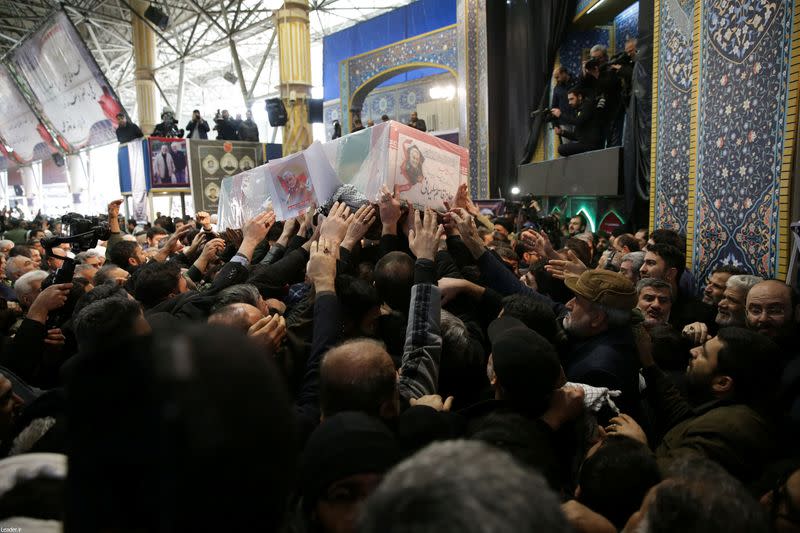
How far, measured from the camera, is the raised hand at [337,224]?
212 centimetres

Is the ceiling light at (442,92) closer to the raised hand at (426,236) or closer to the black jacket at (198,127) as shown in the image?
the black jacket at (198,127)

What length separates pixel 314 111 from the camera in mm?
10945

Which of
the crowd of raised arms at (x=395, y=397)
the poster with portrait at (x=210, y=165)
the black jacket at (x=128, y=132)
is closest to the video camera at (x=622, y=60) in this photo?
the crowd of raised arms at (x=395, y=397)

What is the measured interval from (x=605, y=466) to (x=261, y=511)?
93 cm

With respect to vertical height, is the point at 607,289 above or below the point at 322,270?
below

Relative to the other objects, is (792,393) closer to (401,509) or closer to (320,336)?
(320,336)

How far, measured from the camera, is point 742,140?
3.15m

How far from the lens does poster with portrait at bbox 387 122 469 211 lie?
2262 mm

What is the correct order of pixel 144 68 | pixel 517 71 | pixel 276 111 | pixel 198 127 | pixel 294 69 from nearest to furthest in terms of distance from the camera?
pixel 517 71
pixel 276 111
pixel 294 69
pixel 198 127
pixel 144 68

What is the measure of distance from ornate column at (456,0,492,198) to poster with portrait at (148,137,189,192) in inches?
210

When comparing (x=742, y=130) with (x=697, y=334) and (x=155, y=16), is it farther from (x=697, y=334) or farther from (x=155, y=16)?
(x=155, y=16)

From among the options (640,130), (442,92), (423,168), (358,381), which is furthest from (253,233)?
(442,92)

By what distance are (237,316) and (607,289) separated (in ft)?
4.26

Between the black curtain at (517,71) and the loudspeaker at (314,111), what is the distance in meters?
3.88
